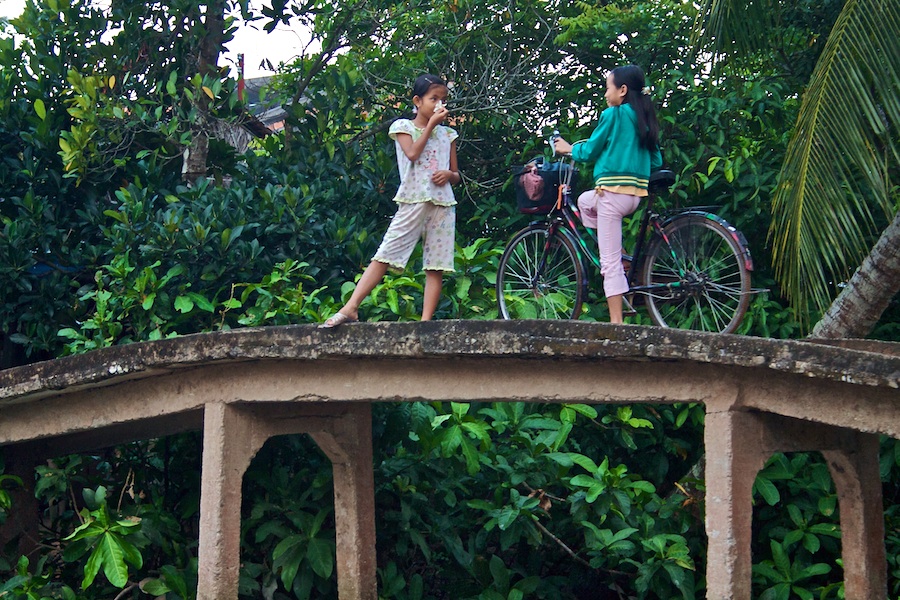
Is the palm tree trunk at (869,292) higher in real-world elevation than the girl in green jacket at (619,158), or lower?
lower

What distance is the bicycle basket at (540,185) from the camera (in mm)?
6082

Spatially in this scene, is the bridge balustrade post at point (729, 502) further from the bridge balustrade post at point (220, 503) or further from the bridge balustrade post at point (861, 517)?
the bridge balustrade post at point (220, 503)

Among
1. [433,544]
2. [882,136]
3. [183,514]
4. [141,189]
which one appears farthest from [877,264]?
[141,189]

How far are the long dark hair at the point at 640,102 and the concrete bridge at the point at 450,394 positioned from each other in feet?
3.84

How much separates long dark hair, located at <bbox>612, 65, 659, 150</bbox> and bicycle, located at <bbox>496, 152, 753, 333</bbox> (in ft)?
1.12

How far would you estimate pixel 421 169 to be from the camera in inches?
209

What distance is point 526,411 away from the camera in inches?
297

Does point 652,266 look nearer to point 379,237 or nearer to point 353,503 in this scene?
point 353,503

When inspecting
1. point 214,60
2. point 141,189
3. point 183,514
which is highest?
point 214,60

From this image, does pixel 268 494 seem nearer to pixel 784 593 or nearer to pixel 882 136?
pixel 784 593

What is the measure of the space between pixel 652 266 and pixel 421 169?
1335mm

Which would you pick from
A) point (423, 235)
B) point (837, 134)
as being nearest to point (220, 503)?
point (423, 235)

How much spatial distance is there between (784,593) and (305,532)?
2.81 m

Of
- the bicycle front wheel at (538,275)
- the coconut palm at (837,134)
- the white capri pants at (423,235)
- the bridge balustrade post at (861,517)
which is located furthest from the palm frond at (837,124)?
the white capri pants at (423,235)
